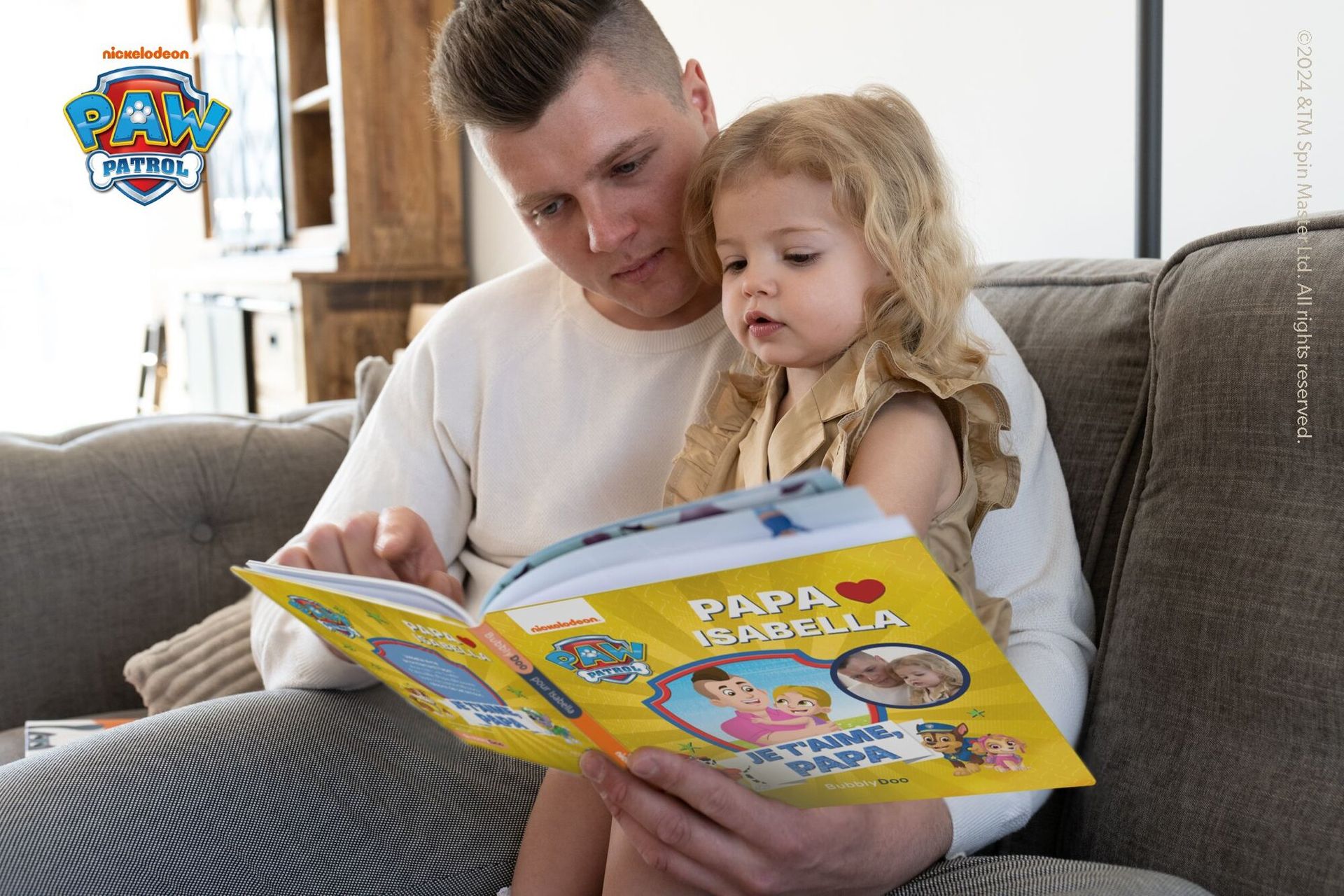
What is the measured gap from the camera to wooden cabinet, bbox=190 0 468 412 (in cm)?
294

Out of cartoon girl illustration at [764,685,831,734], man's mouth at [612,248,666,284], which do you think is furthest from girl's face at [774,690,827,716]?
man's mouth at [612,248,666,284]

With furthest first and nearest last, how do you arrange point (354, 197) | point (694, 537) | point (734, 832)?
point (354, 197) < point (734, 832) < point (694, 537)

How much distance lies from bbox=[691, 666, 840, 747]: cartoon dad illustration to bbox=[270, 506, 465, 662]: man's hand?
1.02 feet

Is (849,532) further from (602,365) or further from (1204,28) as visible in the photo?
(1204,28)

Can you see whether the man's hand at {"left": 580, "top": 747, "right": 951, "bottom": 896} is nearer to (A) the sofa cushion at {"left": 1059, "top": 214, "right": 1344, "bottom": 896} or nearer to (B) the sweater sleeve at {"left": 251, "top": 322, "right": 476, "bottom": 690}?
(A) the sofa cushion at {"left": 1059, "top": 214, "right": 1344, "bottom": 896}

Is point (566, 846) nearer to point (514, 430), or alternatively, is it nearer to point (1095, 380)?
point (514, 430)

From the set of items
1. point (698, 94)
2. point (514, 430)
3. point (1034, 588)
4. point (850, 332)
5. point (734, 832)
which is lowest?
point (734, 832)

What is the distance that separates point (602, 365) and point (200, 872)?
619mm

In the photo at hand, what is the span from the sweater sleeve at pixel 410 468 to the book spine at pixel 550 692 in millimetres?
494

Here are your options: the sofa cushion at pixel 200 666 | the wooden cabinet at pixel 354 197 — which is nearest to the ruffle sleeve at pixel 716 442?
the sofa cushion at pixel 200 666

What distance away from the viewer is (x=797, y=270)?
938 millimetres

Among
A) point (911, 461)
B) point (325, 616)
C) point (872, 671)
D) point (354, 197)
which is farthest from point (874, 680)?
point (354, 197)

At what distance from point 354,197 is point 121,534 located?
1672mm

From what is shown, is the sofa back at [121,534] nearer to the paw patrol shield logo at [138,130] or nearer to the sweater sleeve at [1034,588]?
the paw patrol shield logo at [138,130]
